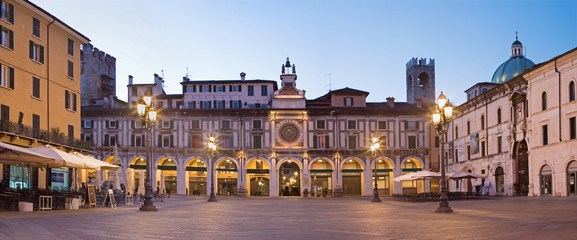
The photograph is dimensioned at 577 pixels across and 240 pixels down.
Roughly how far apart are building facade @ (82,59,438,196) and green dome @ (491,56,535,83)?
1013 cm

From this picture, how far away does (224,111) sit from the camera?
70.8 metres

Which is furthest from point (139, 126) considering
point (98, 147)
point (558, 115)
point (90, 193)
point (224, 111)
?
point (558, 115)

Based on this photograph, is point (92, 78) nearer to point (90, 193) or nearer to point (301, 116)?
point (301, 116)

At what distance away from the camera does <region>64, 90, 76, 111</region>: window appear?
42.5 meters

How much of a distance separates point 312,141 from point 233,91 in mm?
11440

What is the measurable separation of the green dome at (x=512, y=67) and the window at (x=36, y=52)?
2102 inches

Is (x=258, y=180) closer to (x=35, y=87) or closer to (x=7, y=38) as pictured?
(x=35, y=87)

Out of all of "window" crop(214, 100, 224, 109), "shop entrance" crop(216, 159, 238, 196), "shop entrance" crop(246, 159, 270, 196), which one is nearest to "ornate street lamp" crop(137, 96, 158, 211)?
"shop entrance" crop(216, 159, 238, 196)

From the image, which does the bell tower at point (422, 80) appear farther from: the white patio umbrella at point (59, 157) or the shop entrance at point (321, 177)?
the white patio umbrella at point (59, 157)

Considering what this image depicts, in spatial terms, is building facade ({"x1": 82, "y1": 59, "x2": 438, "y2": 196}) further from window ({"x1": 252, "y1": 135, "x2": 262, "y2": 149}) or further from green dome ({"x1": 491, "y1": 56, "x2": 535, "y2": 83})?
green dome ({"x1": 491, "y1": 56, "x2": 535, "y2": 83})

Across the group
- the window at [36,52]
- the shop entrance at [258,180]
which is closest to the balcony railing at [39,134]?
the window at [36,52]

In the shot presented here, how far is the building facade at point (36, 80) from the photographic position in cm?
3441

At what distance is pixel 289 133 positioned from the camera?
71.8 m

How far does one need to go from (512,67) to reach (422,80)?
36.3 meters
